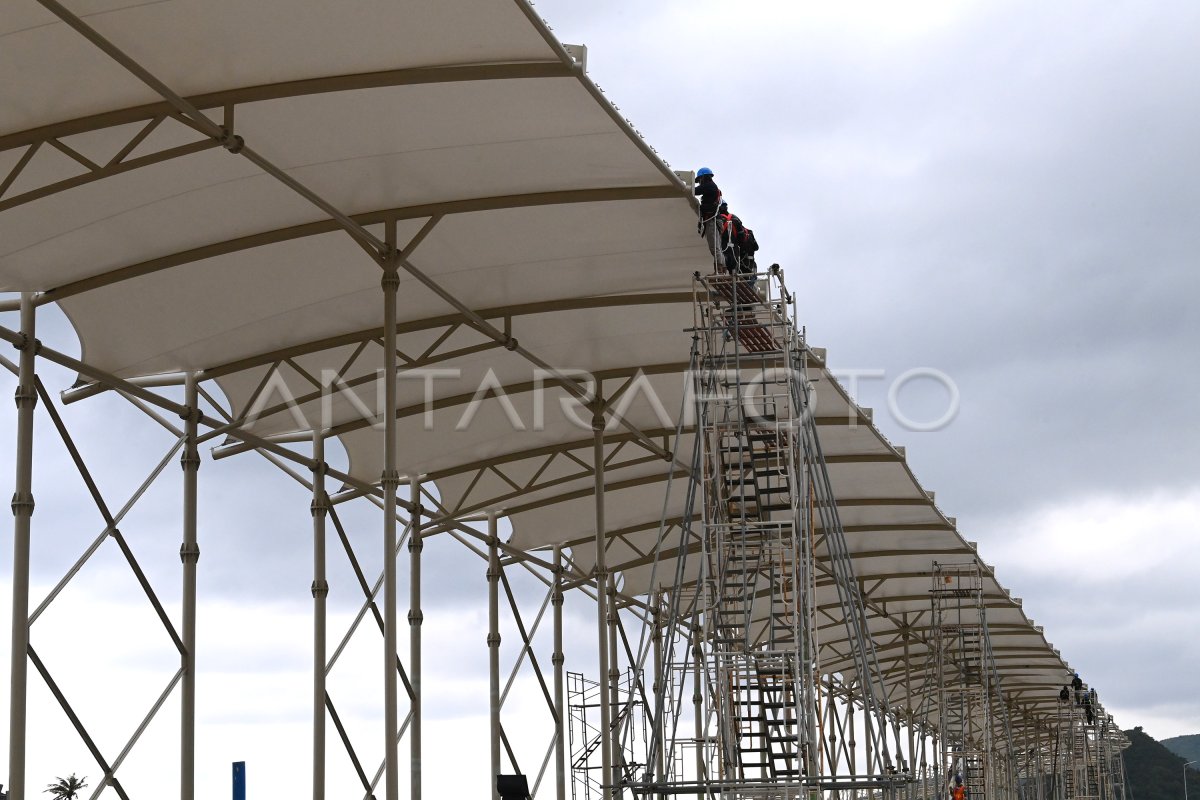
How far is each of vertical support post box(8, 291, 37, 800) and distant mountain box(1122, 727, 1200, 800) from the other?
96.0 m

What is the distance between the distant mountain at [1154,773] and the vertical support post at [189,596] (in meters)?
92.6

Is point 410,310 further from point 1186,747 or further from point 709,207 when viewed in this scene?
point 1186,747

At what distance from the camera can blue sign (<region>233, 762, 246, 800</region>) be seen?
11758mm

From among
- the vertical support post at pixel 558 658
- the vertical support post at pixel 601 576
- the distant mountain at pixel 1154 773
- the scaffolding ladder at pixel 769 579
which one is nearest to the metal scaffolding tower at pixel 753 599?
the scaffolding ladder at pixel 769 579

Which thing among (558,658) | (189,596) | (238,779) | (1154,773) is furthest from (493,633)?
(1154,773)

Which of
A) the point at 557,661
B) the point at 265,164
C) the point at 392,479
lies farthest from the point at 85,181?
the point at 557,661

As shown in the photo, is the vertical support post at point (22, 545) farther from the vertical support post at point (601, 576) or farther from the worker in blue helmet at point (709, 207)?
the vertical support post at point (601, 576)

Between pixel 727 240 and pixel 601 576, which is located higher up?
pixel 727 240

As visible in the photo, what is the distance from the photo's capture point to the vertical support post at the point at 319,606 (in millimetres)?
23172

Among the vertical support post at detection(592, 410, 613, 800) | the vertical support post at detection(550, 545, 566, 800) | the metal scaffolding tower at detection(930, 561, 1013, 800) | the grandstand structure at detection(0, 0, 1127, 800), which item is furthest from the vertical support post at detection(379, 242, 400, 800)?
the metal scaffolding tower at detection(930, 561, 1013, 800)

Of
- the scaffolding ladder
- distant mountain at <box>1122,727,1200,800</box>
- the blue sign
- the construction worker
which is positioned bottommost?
distant mountain at <box>1122,727,1200,800</box>

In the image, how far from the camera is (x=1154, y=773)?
105 m

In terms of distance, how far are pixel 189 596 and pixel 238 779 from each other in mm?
8652

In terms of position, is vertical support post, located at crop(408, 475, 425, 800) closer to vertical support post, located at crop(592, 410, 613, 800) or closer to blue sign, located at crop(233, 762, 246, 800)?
vertical support post, located at crop(592, 410, 613, 800)
